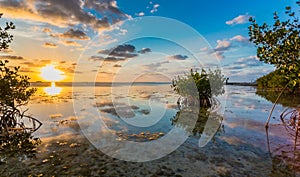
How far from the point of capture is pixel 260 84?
7206cm

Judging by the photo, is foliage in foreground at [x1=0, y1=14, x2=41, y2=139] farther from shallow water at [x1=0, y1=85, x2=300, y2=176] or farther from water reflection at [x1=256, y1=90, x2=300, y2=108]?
water reflection at [x1=256, y1=90, x2=300, y2=108]

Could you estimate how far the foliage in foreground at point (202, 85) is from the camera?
23234mm

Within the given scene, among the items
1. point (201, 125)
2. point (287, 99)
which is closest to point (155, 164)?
point (201, 125)

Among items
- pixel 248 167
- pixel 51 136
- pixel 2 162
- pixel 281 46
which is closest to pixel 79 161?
pixel 2 162

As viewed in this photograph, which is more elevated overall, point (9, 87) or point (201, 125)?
point (9, 87)

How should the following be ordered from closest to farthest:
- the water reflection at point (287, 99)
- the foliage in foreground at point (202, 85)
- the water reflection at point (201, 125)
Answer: the water reflection at point (201, 125)
the foliage in foreground at point (202, 85)
the water reflection at point (287, 99)

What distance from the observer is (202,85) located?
23.1 m

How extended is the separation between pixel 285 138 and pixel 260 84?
69.9 m

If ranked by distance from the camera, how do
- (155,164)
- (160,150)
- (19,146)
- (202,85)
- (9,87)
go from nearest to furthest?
(155,164)
(160,150)
(19,146)
(9,87)
(202,85)

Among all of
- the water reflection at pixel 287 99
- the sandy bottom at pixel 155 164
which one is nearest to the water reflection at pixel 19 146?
the sandy bottom at pixel 155 164

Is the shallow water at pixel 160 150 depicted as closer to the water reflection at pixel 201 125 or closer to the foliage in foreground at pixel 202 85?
the water reflection at pixel 201 125

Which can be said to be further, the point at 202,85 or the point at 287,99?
the point at 287,99

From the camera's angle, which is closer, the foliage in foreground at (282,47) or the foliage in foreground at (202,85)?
the foliage in foreground at (282,47)

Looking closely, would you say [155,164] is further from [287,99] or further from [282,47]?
[287,99]
